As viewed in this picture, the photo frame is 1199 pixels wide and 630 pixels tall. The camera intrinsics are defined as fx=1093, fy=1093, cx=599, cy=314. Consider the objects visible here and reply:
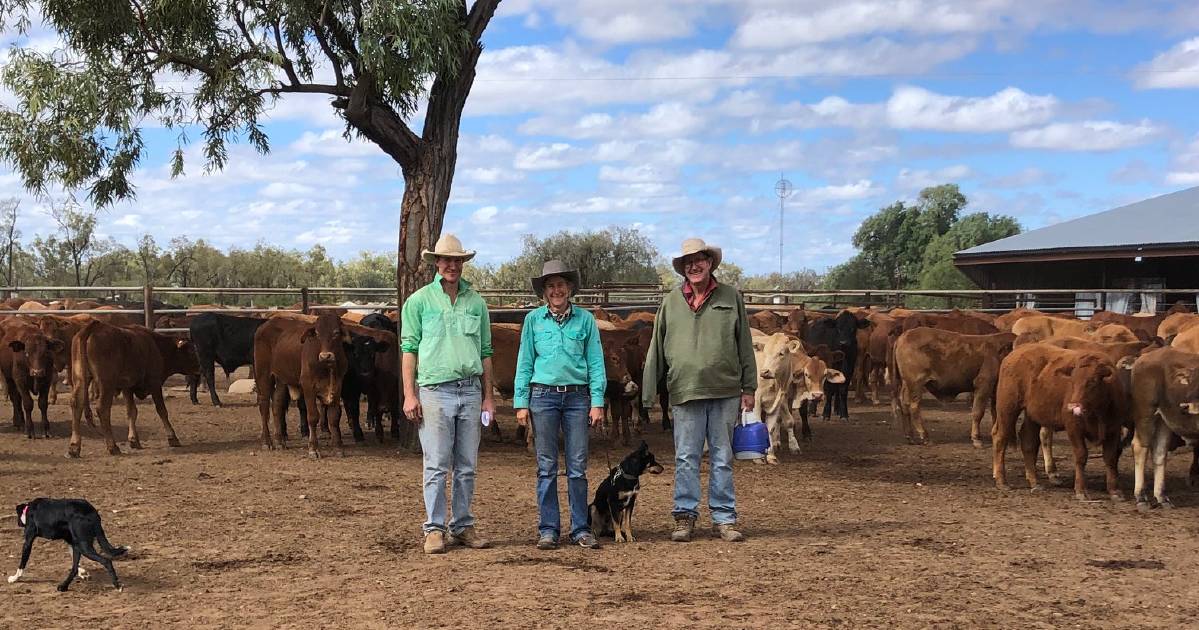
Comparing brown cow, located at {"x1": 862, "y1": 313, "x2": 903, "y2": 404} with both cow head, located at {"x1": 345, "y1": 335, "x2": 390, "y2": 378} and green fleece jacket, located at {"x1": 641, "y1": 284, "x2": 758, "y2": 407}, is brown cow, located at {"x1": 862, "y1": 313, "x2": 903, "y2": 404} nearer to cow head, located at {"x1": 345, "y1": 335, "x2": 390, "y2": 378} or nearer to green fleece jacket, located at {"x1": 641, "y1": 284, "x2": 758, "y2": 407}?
cow head, located at {"x1": 345, "y1": 335, "x2": 390, "y2": 378}

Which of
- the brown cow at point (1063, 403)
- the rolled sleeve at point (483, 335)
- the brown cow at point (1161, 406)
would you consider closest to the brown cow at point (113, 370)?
the rolled sleeve at point (483, 335)

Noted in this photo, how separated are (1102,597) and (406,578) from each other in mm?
4048

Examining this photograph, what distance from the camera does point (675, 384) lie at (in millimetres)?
7570

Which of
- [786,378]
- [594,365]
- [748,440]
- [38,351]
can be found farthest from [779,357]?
[38,351]

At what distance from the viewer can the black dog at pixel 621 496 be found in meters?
7.53

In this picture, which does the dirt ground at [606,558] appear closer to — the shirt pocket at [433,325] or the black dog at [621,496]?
the black dog at [621,496]

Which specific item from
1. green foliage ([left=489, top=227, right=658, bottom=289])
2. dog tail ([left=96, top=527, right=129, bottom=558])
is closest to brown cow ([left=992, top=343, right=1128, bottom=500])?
dog tail ([left=96, top=527, right=129, bottom=558])

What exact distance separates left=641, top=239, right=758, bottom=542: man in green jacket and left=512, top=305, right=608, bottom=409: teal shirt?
0.42m

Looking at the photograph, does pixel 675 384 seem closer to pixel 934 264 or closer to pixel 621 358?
pixel 621 358

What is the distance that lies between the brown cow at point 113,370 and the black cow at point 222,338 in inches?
160

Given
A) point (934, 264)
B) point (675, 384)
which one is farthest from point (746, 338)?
point (934, 264)

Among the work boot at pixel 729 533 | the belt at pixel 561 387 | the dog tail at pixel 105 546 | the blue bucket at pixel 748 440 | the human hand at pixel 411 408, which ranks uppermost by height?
the belt at pixel 561 387

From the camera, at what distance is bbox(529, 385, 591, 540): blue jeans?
732 centimetres

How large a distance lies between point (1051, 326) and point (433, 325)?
13.8 meters
